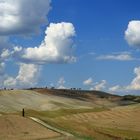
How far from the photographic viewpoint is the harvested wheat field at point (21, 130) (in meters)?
58.0

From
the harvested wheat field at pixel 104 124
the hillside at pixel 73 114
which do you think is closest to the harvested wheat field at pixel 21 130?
the hillside at pixel 73 114

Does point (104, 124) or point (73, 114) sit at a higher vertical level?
point (73, 114)

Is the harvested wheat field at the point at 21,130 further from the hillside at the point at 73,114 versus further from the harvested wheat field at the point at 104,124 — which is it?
the harvested wheat field at the point at 104,124

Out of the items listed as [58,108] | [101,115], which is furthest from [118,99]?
[101,115]

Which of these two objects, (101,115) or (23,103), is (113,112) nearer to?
(101,115)

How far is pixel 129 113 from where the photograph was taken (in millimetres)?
116812

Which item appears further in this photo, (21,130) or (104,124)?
(104,124)

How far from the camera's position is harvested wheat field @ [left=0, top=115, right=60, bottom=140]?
58.0 m

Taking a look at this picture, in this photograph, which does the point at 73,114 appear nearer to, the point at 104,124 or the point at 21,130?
the point at 104,124

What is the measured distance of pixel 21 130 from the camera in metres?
63.4

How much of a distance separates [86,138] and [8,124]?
1385cm

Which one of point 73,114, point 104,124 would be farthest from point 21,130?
point 73,114

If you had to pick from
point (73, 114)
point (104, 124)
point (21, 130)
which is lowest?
point (104, 124)

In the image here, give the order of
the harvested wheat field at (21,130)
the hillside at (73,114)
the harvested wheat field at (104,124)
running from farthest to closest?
the hillside at (73,114)
the harvested wheat field at (104,124)
the harvested wheat field at (21,130)
